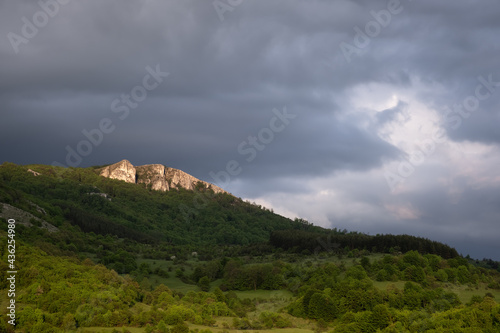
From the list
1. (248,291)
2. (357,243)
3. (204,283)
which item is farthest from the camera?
(357,243)

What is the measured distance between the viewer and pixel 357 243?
12031 centimetres

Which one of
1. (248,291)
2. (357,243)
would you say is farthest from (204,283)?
(357,243)

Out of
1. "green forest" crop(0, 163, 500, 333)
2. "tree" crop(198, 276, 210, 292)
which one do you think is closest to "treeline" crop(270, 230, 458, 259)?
"green forest" crop(0, 163, 500, 333)

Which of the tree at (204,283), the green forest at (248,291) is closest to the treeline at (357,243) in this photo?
the green forest at (248,291)

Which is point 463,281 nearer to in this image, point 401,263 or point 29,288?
point 401,263

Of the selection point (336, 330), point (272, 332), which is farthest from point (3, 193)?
point (336, 330)

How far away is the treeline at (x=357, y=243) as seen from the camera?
107m

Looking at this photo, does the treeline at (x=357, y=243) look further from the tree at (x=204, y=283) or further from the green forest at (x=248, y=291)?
the tree at (x=204, y=283)

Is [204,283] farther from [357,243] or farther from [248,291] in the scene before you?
[357,243]

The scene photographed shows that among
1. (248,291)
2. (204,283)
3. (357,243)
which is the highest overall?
(357,243)

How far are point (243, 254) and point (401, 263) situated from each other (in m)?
69.2

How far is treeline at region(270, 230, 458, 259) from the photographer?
352 feet

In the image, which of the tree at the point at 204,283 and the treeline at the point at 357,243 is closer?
the tree at the point at 204,283

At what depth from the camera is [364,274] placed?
79.4m
